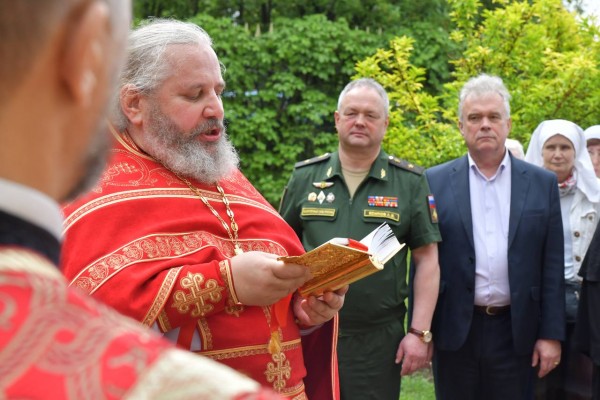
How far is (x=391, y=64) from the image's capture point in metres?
8.39

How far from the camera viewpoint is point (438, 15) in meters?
13.6

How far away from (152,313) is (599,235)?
3.21 m

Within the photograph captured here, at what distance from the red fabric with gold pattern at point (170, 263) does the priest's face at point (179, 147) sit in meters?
0.05

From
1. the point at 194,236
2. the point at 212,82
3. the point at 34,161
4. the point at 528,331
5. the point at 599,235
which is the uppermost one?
Answer: the point at 34,161

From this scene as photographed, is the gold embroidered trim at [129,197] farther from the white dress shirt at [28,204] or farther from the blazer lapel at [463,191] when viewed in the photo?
the blazer lapel at [463,191]

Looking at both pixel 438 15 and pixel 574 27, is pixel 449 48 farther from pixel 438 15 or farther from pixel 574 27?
pixel 574 27

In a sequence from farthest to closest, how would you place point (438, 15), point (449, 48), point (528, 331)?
point (438, 15)
point (449, 48)
point (528, 331)

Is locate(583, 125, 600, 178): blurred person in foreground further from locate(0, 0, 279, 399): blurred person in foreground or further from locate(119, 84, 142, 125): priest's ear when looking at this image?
locate(0, 0, 279, 399): blurred person in foreground

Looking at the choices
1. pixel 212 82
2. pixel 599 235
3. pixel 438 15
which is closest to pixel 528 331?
pixel 599 235

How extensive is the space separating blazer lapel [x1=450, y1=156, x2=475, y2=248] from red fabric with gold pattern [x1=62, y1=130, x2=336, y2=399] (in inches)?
84.1

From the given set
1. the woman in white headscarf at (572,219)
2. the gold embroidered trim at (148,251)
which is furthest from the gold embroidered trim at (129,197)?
the woman in white headscarf at (572,219)

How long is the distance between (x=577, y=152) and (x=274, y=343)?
148 inches

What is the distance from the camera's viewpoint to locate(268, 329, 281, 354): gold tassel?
2969 millimetres

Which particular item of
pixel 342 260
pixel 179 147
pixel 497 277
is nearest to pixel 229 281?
pixel 342 260
